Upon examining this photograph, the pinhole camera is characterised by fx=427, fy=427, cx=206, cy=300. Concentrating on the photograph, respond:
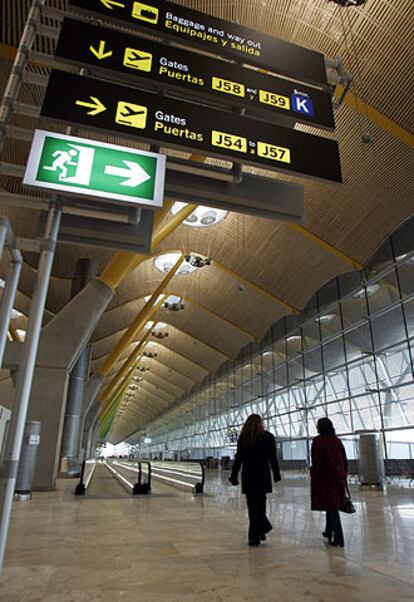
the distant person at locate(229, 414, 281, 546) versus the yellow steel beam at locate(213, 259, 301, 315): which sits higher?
the yellow steel beam at locate(213, 259, 301, 315)

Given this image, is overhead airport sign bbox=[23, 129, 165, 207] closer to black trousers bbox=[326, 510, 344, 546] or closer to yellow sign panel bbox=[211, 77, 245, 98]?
yellow sign panel bbox=[211, 77, 245, 98]

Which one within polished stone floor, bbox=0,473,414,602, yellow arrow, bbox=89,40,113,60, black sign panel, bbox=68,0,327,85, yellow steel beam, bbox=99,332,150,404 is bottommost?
polished stone floor, bbox=0,473,414,602

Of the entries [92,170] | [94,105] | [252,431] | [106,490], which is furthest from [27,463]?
[94,105]

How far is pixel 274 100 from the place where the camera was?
478 cm

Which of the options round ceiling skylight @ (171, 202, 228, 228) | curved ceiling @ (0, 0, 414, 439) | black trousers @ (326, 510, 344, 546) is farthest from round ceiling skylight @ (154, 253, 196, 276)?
black trousers @ (326, 510, 344, 546)

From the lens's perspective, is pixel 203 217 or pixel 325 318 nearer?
pixel 203 217

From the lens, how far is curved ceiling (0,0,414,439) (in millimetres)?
10500

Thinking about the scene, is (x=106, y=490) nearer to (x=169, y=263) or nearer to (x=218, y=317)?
(x=169, y=263)

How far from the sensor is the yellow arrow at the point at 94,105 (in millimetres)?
3801

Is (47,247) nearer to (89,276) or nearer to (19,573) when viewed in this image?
(19,573)

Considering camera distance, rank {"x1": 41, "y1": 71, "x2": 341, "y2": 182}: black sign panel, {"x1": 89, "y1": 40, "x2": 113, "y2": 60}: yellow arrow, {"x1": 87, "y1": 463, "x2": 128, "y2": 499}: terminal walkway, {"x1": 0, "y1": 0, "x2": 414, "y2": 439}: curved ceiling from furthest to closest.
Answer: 1. {"x1": 0, "y1": 0, "x2": 414, "y2": 439}: curved ceiling
2. {"x1": 87, "y1": 463, "x2": 128, "y2": 499}: terminal walkway
3. {"x1": 89, "y1": 40, "x2": 113, "y2": 60}: yellow arrow
4. {"x1": 41, "y1": 71, "x2": 341, "y2": 182}: black sign panel

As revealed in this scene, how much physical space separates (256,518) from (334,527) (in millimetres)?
832

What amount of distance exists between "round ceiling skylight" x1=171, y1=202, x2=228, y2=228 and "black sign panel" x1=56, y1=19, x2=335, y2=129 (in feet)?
50.3

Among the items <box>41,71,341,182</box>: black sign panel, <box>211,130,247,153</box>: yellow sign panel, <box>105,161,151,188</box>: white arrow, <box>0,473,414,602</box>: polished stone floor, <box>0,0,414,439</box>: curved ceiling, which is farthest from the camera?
<box>0,0,414,439</box>: curved ceiling
